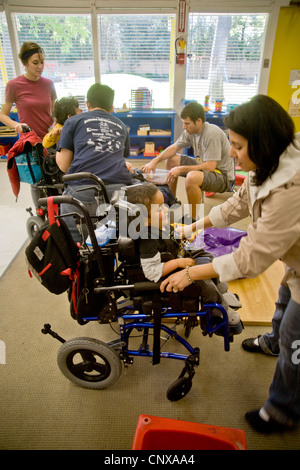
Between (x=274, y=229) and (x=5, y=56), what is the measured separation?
599 centimetres

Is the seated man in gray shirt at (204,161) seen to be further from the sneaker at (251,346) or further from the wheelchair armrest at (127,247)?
the wheelchair armrest at (127,247)

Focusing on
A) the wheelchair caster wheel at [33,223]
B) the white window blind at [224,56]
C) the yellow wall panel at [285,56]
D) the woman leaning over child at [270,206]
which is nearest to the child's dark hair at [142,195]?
the woman leaning over child at [270,206]

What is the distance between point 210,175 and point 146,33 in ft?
11.7

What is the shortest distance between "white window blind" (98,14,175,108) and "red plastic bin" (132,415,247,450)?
17.4 ft

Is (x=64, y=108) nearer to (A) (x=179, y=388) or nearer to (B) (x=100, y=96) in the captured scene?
(B) (x=100, y=96)

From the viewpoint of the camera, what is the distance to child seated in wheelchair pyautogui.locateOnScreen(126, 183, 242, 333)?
1.31 metres

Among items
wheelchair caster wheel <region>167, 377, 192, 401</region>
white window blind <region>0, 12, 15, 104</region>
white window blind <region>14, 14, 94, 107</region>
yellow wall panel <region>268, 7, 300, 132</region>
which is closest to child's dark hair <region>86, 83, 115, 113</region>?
wheelchair caster wheel <region>167, 377, 192, 401</region>

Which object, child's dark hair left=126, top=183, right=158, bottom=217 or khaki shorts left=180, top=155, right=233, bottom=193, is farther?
khaki shorts left=180, top=155, right=233, bottom=193

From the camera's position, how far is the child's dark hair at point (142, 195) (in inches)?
55.1

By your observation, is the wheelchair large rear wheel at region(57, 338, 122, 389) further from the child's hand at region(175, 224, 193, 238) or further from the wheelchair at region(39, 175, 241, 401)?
the child's hand at region(175, 224, 193, 238)

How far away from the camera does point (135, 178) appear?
232cm

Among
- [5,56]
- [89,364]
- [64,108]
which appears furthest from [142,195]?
[5,56]

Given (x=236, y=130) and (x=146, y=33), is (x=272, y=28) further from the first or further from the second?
(x=236, y=130)
